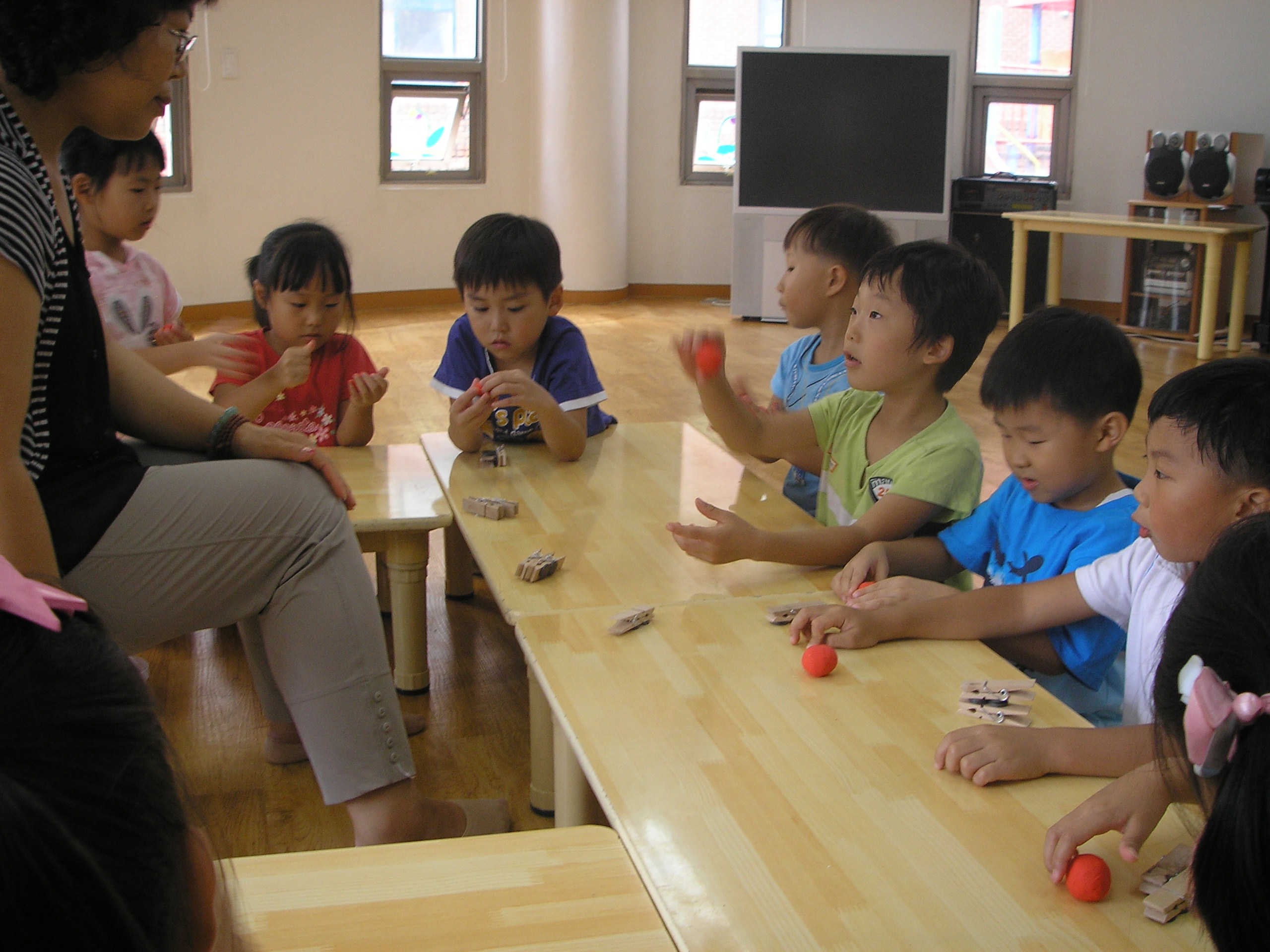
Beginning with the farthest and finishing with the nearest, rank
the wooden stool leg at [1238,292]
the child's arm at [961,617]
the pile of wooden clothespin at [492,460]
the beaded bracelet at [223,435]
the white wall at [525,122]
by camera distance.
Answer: the white wall at [525,122] < the wooden stool leg at [1238,292] < the pile of wooden clothespin at [492,460] < the beaded bracelet at [223,435] < the child's arm at [961,617]

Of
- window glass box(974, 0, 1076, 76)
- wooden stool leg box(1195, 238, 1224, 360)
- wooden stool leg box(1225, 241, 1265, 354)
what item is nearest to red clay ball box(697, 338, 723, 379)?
wooden stool leg box(1195, 238, 1224, 360)

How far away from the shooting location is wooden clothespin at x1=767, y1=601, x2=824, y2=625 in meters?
1.43

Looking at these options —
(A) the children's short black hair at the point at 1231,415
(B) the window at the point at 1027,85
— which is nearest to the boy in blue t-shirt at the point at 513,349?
(A) the children's short black hair at the point at 1231,415

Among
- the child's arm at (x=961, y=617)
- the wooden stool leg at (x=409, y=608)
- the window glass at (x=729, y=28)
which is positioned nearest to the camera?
the child's arm at (x=961, y=617)

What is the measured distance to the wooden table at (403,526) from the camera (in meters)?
2.00

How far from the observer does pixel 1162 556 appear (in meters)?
1.21

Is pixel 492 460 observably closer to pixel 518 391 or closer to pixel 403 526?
pixel 518 391

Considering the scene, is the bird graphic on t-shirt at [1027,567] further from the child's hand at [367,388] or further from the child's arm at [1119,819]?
the child's hand at [367,388]

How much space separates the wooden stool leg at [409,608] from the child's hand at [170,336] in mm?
739

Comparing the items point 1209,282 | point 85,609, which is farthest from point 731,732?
point 1209,282

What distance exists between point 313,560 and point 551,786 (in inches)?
22.2

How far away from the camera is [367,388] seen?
2.34 m

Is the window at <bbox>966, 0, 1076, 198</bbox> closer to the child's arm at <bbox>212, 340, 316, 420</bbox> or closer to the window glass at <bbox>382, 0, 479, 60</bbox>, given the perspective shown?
the window glass at <bbox>382, 0, 479, 60</bbox>

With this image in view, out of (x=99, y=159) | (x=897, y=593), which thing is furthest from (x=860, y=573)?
(x=99, y=159)
